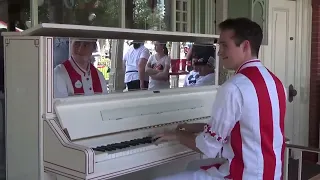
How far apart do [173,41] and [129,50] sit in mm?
529

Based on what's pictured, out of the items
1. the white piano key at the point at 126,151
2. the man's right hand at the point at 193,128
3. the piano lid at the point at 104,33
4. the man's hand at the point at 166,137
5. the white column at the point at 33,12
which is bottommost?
the white piano key at the point at 126,151

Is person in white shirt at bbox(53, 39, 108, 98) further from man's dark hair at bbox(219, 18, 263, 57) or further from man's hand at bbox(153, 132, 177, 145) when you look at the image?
man's dark hair at bbox(219, 18, 263, 57)

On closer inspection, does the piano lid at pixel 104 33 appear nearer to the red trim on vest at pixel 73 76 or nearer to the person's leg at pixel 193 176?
the red trim on vest at pixel 73 76

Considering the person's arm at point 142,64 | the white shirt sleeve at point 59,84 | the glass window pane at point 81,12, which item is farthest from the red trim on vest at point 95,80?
the glass window pane at point 81,12

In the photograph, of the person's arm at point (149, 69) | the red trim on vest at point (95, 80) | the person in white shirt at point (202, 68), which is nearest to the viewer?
the red trim on vest at point (95, 80)

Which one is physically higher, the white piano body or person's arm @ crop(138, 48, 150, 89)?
person's arm @ crop(138, 48, 150, 89)

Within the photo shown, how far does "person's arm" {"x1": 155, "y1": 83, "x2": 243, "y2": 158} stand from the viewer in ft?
7.29

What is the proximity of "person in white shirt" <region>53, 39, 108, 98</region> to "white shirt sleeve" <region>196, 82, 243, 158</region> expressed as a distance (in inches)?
31.4

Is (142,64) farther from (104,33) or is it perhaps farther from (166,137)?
(166,137)

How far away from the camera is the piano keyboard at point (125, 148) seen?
2.41 metres

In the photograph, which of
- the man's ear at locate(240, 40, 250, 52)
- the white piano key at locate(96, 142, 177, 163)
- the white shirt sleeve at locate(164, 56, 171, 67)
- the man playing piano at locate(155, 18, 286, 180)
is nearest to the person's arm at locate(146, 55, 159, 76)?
the white shirt sleeve at locate(164, 56, 171, 67)

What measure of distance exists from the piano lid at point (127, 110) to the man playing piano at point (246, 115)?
55 centimetres

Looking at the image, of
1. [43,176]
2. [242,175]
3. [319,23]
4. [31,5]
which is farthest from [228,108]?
[319,23]

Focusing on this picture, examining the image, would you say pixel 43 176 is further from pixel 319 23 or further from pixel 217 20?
pixel 319 23
